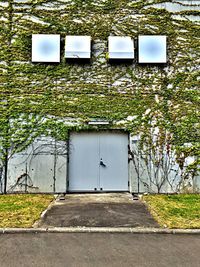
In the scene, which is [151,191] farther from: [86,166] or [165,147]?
[86,166]

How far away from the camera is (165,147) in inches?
413

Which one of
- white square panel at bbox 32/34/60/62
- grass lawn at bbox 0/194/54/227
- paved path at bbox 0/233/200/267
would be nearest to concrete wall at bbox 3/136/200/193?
grass lawn at bbox 0/194/54/227

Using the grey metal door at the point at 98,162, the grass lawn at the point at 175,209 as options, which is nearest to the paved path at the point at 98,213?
the grass lawn at the point at 175,209

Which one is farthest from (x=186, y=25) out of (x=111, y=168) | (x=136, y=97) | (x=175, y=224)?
(x=175, y=224)

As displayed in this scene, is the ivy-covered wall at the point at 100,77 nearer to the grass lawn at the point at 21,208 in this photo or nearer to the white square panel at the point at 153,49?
the white square panel at the point at 153,49

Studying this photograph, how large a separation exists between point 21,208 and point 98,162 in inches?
142

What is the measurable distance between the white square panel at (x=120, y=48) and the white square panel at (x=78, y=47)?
0.83 m

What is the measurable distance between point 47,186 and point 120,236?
517 cm

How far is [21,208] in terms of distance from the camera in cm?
784

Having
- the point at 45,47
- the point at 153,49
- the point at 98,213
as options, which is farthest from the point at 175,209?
the point at 45,47

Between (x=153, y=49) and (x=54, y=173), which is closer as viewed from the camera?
(x=54, y=173)

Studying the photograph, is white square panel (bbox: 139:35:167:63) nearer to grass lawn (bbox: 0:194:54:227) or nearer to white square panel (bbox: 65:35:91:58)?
white square panel (bbox: 65:35:91:58)

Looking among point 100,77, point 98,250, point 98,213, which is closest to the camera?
point 98,250

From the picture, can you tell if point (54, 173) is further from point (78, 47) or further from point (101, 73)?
point (78, 47)
